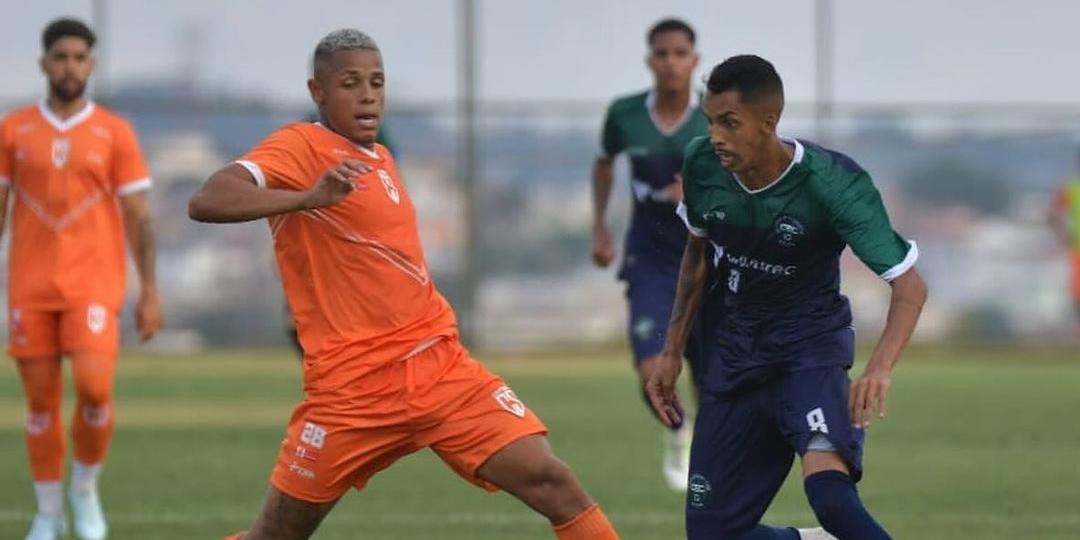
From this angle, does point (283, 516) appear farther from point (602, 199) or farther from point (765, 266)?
point (602, 199)

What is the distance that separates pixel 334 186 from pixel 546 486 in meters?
1.18

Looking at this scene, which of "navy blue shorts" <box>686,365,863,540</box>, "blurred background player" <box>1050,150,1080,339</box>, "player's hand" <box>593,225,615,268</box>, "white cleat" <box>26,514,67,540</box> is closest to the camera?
"navy blue shorts" <box>686,365,863,540</box>

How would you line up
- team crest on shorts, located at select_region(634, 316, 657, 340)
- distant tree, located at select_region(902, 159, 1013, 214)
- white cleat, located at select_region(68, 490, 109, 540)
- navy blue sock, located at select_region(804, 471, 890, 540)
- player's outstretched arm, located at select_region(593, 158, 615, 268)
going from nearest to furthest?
navy blue sock, located at select_region(804, 471, 890, 540) → white cleat, located at select_region(68, 490, 109, 540) → team crest on shorts, located at select_region(634, 316, 657, 340) → player's outstretched arm, located at select_region(593, 158, 615, 268) → distant tree, located at select_region(902, 159, 1013, 214)

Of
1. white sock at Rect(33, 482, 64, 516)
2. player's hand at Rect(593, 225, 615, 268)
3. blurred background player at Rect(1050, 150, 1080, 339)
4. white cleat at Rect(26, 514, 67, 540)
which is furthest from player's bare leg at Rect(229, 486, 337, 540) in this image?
blurred background player at Rect(1050, 150, 1080, 339)

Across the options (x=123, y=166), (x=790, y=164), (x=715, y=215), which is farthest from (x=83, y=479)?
(x=790, y=164)

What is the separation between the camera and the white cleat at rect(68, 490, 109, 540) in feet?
32.2

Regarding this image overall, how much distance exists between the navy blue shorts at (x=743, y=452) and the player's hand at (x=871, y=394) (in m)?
0.46

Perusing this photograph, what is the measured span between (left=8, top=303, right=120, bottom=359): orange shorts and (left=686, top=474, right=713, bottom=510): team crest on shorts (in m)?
3.71

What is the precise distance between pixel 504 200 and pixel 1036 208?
21.0 ft

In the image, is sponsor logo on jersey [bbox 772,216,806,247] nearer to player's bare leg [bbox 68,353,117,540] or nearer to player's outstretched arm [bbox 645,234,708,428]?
player's outstretched arm [bbox 645,234,708,428]

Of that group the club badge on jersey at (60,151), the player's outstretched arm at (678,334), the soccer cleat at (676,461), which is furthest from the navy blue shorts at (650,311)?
the player's outstretched arm at (678,334)

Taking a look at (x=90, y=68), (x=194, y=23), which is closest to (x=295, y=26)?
(x=194, y=23)

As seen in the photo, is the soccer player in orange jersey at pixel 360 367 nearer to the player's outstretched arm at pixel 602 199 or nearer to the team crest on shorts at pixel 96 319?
the team crest on shorts at pixel 96 319

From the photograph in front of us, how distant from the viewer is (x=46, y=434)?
990 cm
